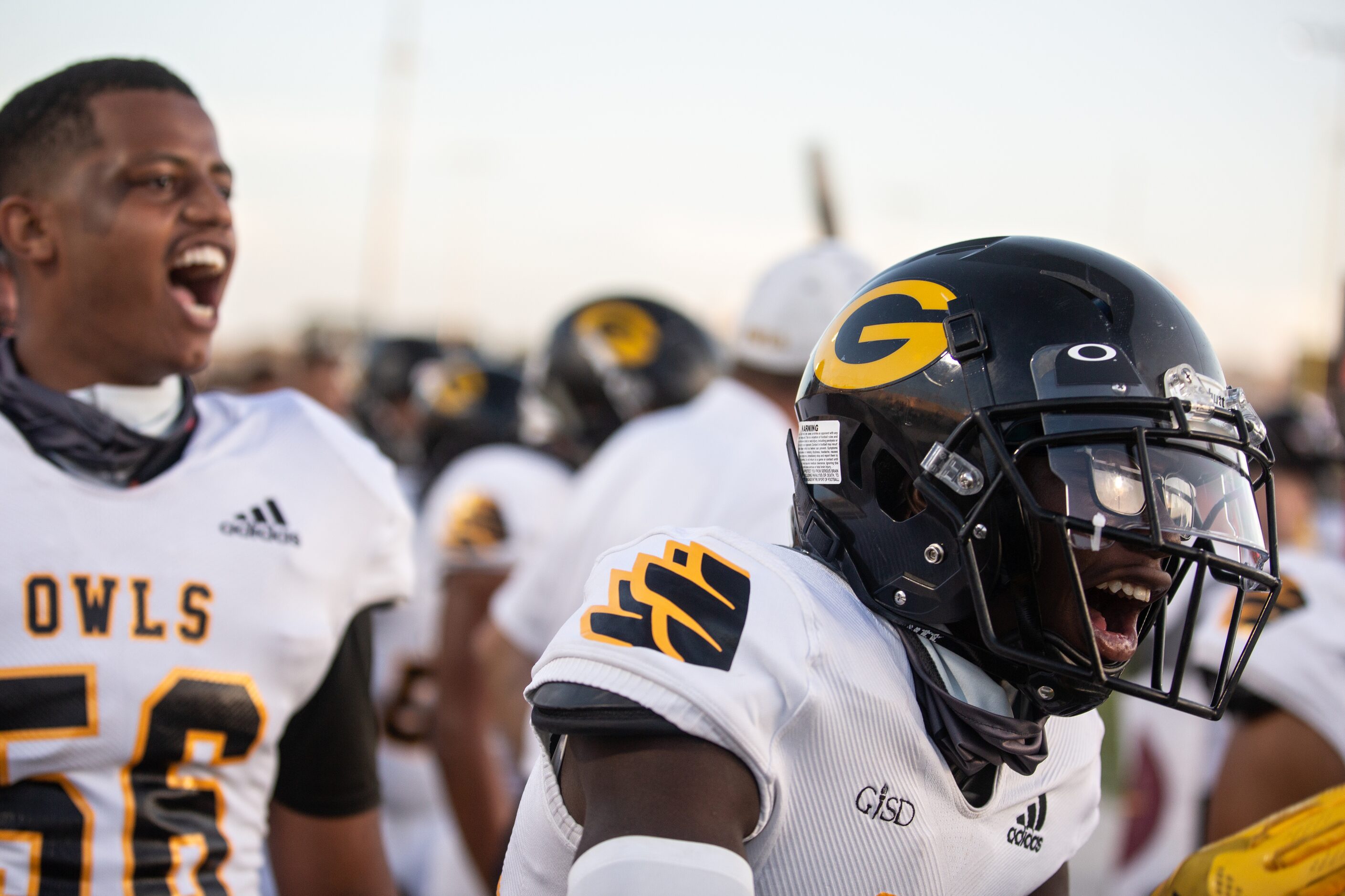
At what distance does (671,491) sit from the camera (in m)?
3.39

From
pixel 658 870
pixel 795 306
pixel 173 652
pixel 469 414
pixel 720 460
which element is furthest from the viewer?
pixel 469 414

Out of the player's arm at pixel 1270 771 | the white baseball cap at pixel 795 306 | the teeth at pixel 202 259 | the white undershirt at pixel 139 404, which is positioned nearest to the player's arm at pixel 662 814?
the white undershirt at pixel 139 404

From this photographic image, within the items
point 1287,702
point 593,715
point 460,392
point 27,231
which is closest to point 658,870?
point 593,715

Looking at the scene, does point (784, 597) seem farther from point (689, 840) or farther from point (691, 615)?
point (689, 840)

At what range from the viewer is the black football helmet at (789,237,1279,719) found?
5.10ft

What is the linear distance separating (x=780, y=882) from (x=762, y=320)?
232cm

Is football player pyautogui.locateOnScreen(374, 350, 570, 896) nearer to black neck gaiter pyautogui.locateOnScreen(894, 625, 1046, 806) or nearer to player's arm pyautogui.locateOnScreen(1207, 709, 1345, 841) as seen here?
player's arm pyautogui.locateOnScreen(1207, 709, 1345, 841)

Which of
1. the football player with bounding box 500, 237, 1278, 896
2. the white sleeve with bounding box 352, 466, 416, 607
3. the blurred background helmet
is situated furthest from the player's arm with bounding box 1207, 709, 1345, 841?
the blurred background helmet

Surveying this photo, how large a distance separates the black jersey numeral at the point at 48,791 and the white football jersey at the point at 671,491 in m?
1.41

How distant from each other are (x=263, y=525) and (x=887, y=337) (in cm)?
124

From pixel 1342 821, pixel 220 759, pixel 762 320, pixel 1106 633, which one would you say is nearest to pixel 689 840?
pixel 1106 633

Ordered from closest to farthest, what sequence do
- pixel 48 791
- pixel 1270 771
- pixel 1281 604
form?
1. pixel 48 791
2. pixel 1270 771
3. pixel 1281 604

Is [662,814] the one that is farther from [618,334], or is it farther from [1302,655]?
[618,334]

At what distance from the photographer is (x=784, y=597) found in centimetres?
152
